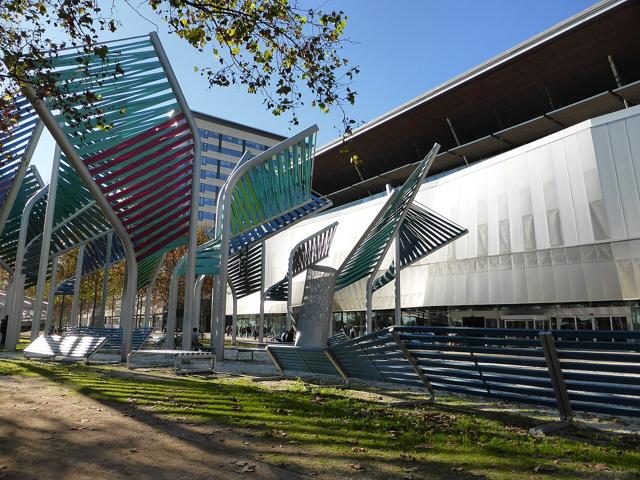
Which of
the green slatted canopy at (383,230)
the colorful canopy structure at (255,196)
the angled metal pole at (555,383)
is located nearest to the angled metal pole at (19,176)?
the colorful canopy structure at (255,196)

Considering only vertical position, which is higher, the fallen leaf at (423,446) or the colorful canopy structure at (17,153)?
the colorful canopy structure at (17,153)

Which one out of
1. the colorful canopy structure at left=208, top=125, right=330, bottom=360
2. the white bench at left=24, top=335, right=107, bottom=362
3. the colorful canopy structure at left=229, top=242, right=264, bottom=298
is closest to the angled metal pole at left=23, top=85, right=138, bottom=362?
the white bench at left=24, top=335, right=107, bottom=362

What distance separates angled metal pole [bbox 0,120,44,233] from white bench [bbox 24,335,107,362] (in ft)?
14.0

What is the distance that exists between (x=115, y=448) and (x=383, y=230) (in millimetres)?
16735

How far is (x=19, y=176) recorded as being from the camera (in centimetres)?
1570

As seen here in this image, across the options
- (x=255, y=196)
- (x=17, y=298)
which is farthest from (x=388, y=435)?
(x=17, y=298)

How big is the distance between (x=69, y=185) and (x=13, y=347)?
638cm

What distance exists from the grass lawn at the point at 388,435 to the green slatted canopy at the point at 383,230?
9.48 m

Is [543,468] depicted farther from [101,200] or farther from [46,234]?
[46,234]

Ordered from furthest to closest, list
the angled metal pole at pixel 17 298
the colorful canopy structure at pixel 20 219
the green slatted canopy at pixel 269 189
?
the colorful canopy structure at pixel 20 219
the angled metal pole at pixel 17 298
the green slatted canopy at pixel 269 189

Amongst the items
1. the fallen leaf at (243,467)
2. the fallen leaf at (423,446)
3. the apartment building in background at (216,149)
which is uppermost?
the apartment building in background at (216,149)

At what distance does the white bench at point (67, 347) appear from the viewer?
40.8ft

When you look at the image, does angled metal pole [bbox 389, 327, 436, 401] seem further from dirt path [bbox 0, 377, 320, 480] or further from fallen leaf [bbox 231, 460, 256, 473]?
fallen leaf [bbox 231, 460, 256, 473]

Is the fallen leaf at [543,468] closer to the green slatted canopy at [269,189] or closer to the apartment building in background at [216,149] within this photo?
the green slatted canopy at [269,189]
